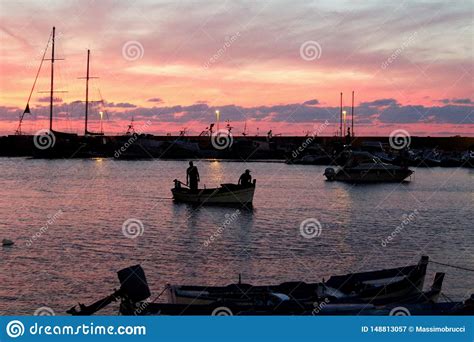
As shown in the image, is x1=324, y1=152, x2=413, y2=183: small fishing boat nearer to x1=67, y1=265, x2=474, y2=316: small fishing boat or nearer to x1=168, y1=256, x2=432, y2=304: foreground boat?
x1=168, y1=256, x2=432, y2=304: foreground boat

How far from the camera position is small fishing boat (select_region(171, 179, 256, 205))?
143 ft

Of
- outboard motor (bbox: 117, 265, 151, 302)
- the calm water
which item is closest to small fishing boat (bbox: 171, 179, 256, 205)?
the calm water

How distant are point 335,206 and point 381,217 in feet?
22.1

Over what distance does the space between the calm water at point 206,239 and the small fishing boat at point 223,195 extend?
0.70 metres

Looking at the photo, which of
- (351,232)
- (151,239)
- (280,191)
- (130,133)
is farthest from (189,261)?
(130,133)

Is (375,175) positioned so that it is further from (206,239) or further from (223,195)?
Result: (206,239)

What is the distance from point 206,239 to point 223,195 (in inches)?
484

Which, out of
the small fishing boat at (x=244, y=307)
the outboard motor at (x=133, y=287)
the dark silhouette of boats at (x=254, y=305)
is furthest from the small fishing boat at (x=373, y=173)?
the outboard motor at (x=133, y=287)

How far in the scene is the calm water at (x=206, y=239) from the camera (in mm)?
21672

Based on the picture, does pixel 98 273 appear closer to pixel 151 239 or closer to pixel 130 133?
pixel 151 239

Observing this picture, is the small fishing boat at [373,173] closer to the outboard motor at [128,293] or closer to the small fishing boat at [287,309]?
the small fishing boat at [287,309]

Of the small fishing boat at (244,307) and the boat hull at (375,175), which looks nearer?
the small fishing boat at (244,307)

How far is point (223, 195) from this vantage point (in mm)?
43562

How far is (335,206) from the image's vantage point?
4994 cm
